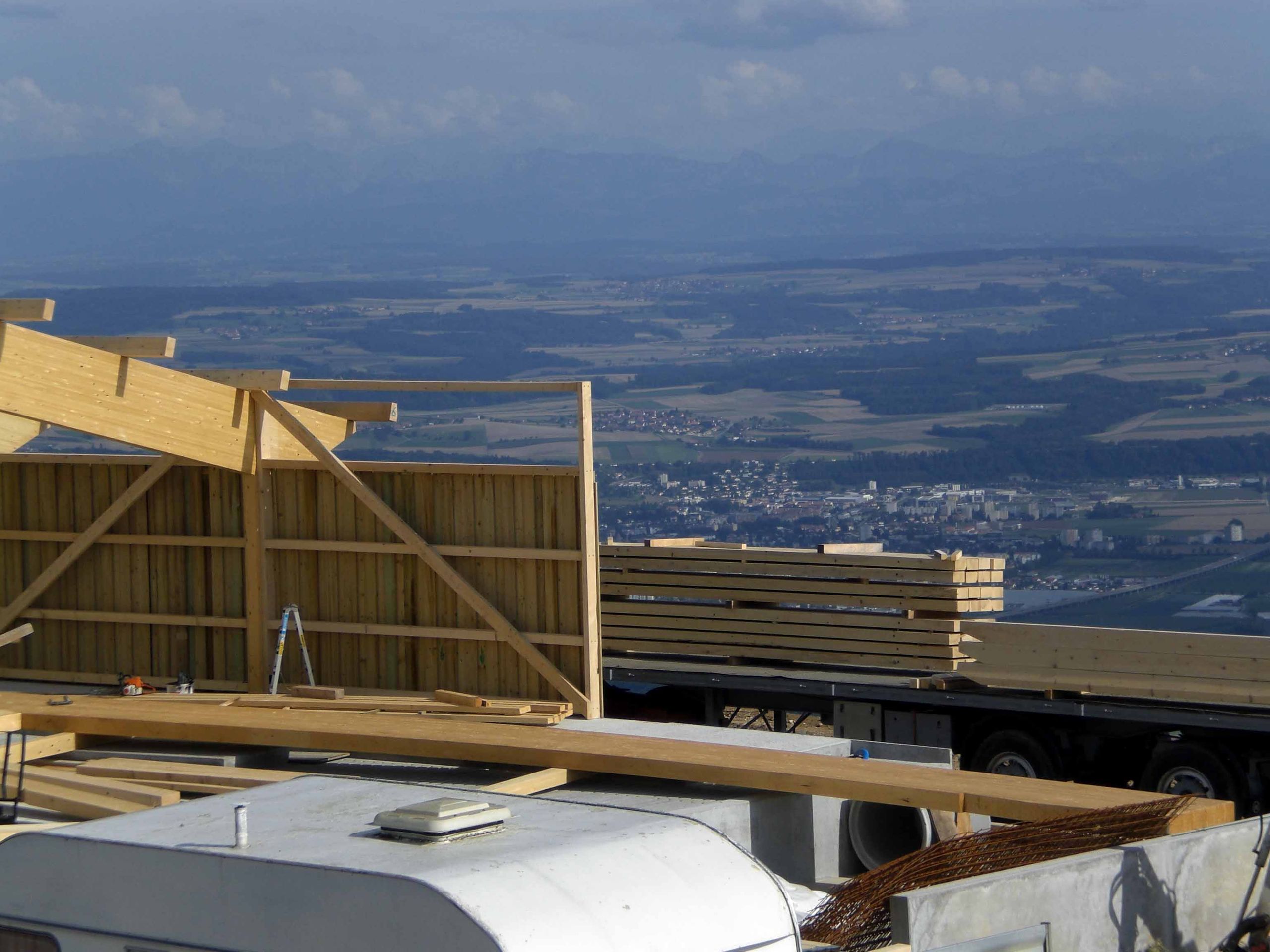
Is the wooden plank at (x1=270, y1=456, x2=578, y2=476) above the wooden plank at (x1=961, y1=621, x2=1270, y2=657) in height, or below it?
above

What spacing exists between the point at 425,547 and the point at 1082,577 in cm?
6057

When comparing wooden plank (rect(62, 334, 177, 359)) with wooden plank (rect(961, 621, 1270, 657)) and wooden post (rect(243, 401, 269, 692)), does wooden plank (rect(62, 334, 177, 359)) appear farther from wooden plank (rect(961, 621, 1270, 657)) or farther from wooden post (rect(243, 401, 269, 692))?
wooden plank (rect(961, 621, 1270, 657))

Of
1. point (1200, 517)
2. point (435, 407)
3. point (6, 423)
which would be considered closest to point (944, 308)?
point (435, 407)

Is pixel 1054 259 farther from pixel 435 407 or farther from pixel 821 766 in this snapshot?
pixel 821 766

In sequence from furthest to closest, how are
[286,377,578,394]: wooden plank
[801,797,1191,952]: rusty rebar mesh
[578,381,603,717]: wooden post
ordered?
[578,381,603,717]: wooden post < [286,377,578,394]: wooden plank < [801,797,1191,952]: rusty rebar mesh

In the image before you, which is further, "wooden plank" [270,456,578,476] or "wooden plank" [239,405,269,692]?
"wooden plank" [239,405,269,692]

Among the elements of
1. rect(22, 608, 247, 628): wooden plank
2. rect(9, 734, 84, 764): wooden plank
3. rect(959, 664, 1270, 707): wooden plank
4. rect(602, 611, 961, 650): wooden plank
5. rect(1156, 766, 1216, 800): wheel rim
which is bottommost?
rect(1156, 766, 1216, 800): wheel rim

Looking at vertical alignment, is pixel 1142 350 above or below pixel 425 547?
above

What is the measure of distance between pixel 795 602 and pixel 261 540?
5716mm

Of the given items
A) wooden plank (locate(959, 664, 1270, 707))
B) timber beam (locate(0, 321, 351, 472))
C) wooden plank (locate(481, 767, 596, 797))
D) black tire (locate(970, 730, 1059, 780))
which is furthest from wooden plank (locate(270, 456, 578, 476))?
black tire (locate(970, 730, 1059, 780))

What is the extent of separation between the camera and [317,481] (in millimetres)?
16516

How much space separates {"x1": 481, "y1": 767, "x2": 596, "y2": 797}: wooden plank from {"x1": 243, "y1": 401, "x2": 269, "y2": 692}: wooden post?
4422mm

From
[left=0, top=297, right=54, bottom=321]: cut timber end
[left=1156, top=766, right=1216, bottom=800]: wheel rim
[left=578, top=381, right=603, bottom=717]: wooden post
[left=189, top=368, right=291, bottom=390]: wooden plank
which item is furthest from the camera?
[left=189, top=368, right=291, bottom=390]: wooden plank

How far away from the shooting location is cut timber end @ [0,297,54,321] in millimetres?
13625
